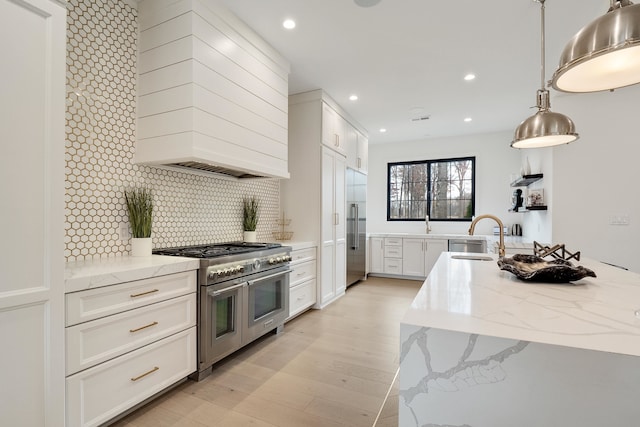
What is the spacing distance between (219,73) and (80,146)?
43.5 inches

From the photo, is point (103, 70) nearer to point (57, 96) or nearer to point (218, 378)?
point (57, 96)

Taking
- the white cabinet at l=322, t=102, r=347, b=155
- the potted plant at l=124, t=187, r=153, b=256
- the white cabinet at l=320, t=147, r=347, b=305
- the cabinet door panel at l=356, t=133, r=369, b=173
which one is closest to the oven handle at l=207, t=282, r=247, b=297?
the potted plant at l=124, t=187, r=153, b=256

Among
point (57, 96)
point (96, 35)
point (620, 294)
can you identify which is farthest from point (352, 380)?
point (96, 35)

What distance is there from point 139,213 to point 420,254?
4.91m

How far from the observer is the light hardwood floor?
187cm

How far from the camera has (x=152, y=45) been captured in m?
2.40

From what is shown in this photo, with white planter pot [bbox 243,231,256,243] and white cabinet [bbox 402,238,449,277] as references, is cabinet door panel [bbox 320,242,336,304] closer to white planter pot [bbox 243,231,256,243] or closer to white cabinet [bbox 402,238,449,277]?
white planter pot [bbox 243,231,256,243]

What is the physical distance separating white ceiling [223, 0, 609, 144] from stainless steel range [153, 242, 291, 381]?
2.00 meters

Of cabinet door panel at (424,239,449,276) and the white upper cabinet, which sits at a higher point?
the white upper cabinet

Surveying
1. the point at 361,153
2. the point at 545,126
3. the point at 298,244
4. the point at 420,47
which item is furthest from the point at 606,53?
the point at 361,153

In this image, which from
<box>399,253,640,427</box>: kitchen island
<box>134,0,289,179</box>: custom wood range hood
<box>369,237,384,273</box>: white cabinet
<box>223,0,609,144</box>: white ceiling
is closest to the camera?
<box>399,253,640,427</box>: kitchen island

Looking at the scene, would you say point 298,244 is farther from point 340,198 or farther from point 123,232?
point 123,232

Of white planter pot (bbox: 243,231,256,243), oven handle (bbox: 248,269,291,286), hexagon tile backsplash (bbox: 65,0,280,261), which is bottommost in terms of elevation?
oven handle (bbox: 248,269,291,286)

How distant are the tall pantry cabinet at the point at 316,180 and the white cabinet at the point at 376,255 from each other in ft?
6.61
